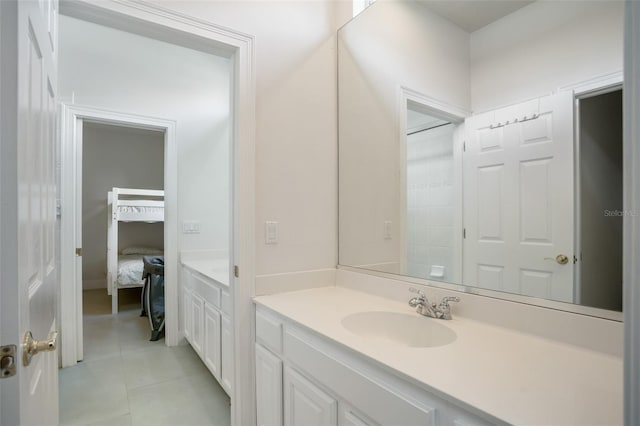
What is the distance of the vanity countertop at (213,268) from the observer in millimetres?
2193

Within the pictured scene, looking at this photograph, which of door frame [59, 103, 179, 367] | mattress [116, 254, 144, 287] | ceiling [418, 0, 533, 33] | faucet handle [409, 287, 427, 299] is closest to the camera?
ceiling [418, 0, 533, 33]

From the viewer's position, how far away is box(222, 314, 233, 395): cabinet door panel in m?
2.03

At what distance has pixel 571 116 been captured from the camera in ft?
3.56

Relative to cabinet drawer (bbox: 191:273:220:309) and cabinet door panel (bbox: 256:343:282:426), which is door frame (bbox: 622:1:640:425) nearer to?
cabinet door panel (bbox: 256:343:282:426)

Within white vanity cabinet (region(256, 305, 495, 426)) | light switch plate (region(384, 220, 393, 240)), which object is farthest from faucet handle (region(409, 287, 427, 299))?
white vanity cabinet (region(256, 305, 495, 426))

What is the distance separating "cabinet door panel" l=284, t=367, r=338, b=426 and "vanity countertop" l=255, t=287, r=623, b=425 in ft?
0.78

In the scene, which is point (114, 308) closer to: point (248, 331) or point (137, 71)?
point (137, 71)

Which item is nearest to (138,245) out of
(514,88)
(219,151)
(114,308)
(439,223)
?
(114,308)

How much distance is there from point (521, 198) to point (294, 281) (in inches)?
45.6

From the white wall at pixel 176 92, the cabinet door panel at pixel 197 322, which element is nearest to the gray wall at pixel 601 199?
the cabinet door panel at pixel 197 322

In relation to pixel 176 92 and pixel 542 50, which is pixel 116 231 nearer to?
pixel 176 92

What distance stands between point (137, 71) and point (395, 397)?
136 inches

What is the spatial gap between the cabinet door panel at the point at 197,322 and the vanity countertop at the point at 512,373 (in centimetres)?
165

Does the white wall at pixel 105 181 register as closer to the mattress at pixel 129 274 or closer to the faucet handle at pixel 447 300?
the mattress at pixel 129 274
